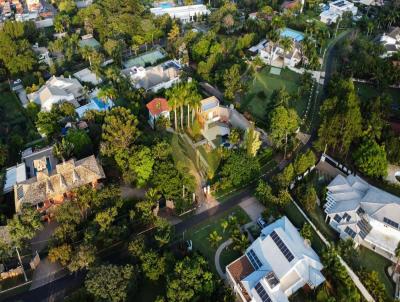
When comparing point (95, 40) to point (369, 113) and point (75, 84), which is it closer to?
point (75, 84)

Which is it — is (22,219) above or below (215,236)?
above

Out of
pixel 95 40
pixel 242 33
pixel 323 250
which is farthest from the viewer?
pixel 242 33

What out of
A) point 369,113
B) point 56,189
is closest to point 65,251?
point 56,189

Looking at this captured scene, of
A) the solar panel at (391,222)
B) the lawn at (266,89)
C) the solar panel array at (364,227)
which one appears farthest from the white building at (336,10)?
the solar panel at (391,222)

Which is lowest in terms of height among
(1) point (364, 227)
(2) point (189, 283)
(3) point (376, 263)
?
(3) point (376, 263)

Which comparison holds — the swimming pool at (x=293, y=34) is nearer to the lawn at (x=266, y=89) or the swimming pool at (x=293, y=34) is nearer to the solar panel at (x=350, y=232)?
the lawn at (x=266, y=89)

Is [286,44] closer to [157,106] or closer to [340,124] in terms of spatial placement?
[340,124]

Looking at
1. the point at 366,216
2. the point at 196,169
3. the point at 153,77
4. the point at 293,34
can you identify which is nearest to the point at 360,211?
the point at 366,216

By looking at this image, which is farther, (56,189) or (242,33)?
(242,33)
